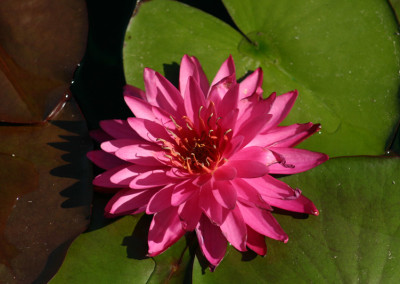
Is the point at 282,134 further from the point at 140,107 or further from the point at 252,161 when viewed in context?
the point at 140,107

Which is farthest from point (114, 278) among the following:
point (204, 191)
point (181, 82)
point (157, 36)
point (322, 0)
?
point (322, 0)

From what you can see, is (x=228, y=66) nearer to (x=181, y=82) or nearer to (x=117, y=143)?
(x=181, y=82)

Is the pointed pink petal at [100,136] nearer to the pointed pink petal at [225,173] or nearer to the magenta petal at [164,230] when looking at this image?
the magenta petal at [164,230]

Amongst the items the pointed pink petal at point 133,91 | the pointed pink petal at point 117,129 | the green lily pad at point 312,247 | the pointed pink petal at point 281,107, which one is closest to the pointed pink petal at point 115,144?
the pointed pink petal at point 117,129

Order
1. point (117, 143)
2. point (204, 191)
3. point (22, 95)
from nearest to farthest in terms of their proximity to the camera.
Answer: point (204, 191), point (117, 143), point (22, 95)

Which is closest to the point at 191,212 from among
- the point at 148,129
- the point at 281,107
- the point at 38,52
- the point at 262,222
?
the point at 262,222

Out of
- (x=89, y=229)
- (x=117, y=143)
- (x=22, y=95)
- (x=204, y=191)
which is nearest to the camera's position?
(x=204, y=191)
